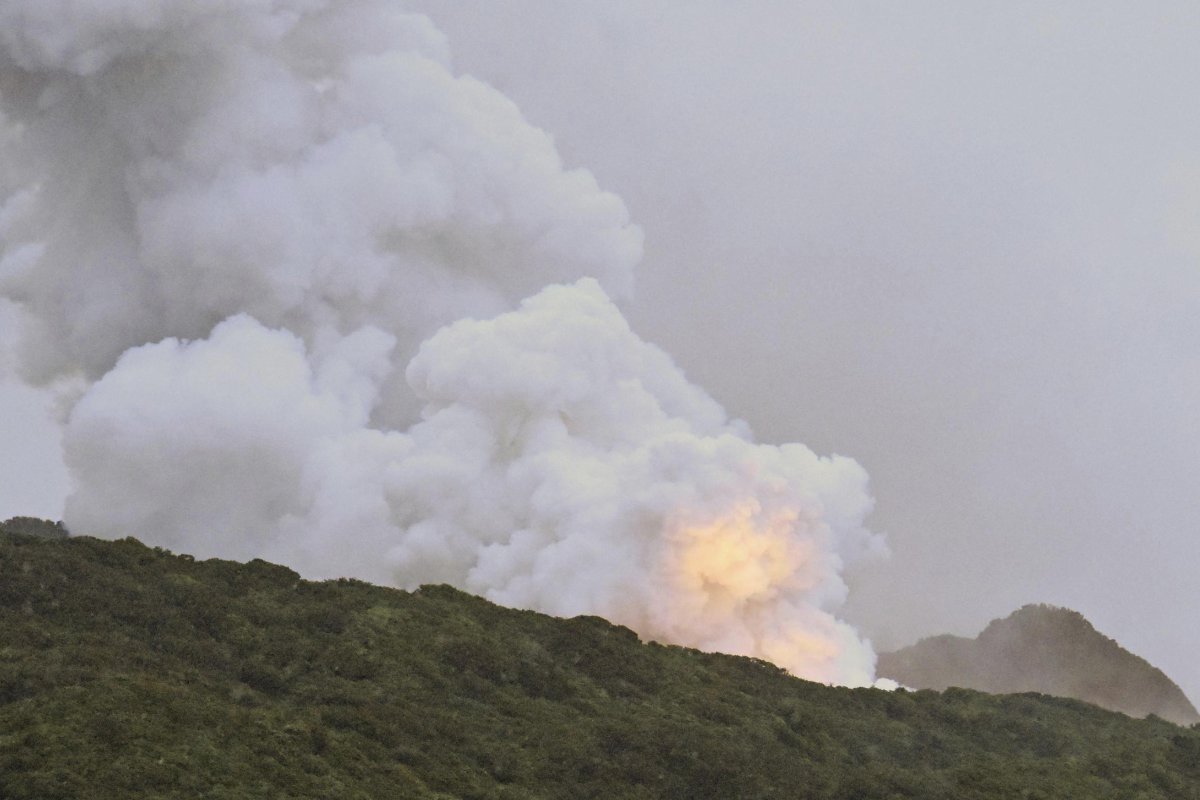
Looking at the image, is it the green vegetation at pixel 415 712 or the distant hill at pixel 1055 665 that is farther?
the distant hill at pixel 1055 665

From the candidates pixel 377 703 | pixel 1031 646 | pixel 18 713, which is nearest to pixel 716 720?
pixel 377 703

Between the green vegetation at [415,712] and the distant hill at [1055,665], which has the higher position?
the distant hill at [1055,665]

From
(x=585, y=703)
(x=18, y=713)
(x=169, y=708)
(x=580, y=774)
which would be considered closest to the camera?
(x=18, y=713)

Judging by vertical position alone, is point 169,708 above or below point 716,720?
below

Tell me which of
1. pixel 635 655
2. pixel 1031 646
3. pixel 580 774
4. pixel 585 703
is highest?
pixel 1031 646

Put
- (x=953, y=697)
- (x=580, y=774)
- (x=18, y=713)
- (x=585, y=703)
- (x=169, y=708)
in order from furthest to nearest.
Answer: (x=953, y=697) < (x=585, y=703) < (x=580, y=774) < (x=169, y=708) < (x=18, y=713)

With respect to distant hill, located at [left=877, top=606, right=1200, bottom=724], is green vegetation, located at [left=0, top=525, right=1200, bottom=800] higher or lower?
lower

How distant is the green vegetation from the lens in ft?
89.0

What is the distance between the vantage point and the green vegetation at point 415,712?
1069 inches

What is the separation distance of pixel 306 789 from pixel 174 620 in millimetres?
11906

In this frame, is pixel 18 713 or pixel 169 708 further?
pixel 169 708

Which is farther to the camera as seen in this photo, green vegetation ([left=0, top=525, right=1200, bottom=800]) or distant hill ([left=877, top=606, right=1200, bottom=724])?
distant hill ([left=877, top=606, right=1200, bottom=724])

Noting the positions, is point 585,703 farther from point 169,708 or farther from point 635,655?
point 169,708

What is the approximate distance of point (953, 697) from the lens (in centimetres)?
5728
